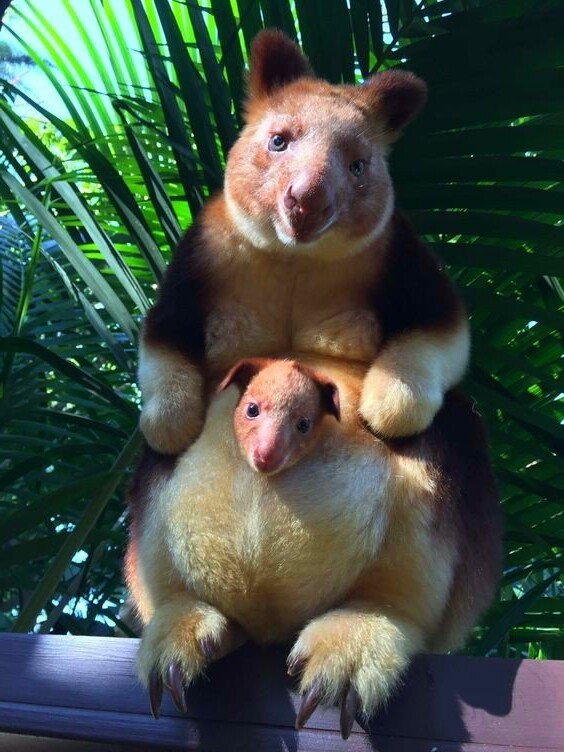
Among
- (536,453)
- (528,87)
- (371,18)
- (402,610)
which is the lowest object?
(536,453)

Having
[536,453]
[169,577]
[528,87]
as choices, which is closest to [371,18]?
[528,87]

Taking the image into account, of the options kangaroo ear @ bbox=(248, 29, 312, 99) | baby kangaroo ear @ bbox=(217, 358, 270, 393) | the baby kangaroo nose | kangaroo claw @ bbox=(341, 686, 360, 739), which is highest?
kangaroo ear @ bbox=(248, 29, 312, 99)

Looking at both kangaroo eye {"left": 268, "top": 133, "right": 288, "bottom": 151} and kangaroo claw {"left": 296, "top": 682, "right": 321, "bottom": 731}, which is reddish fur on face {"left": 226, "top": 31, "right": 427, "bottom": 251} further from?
kangaroo claw {"left": 296, "top": 682, "right": 321, "bottom": 731}

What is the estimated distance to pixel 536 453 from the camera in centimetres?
241

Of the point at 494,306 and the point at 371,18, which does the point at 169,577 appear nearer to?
the point at 494,306

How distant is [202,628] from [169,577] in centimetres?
20

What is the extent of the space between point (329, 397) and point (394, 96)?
2.46 ft

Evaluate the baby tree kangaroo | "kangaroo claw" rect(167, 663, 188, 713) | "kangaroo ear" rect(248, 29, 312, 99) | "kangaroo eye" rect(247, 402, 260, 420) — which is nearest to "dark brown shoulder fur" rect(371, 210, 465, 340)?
the baby tree kangaroo

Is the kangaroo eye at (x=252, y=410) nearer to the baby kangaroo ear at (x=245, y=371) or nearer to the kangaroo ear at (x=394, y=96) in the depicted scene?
the baby kangaroo ear at (x=245, y=371)

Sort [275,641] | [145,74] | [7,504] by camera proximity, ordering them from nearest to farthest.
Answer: [275,641] < [145,74] < [7,504]

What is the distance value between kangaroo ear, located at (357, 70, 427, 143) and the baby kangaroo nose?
42 cm

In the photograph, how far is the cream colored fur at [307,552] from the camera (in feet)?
5.76

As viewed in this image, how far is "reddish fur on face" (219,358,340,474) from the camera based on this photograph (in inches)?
69.2

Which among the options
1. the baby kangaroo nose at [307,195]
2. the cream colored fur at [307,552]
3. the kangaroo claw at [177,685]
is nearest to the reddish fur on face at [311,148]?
the baby kangaroo nose at [307,195]
